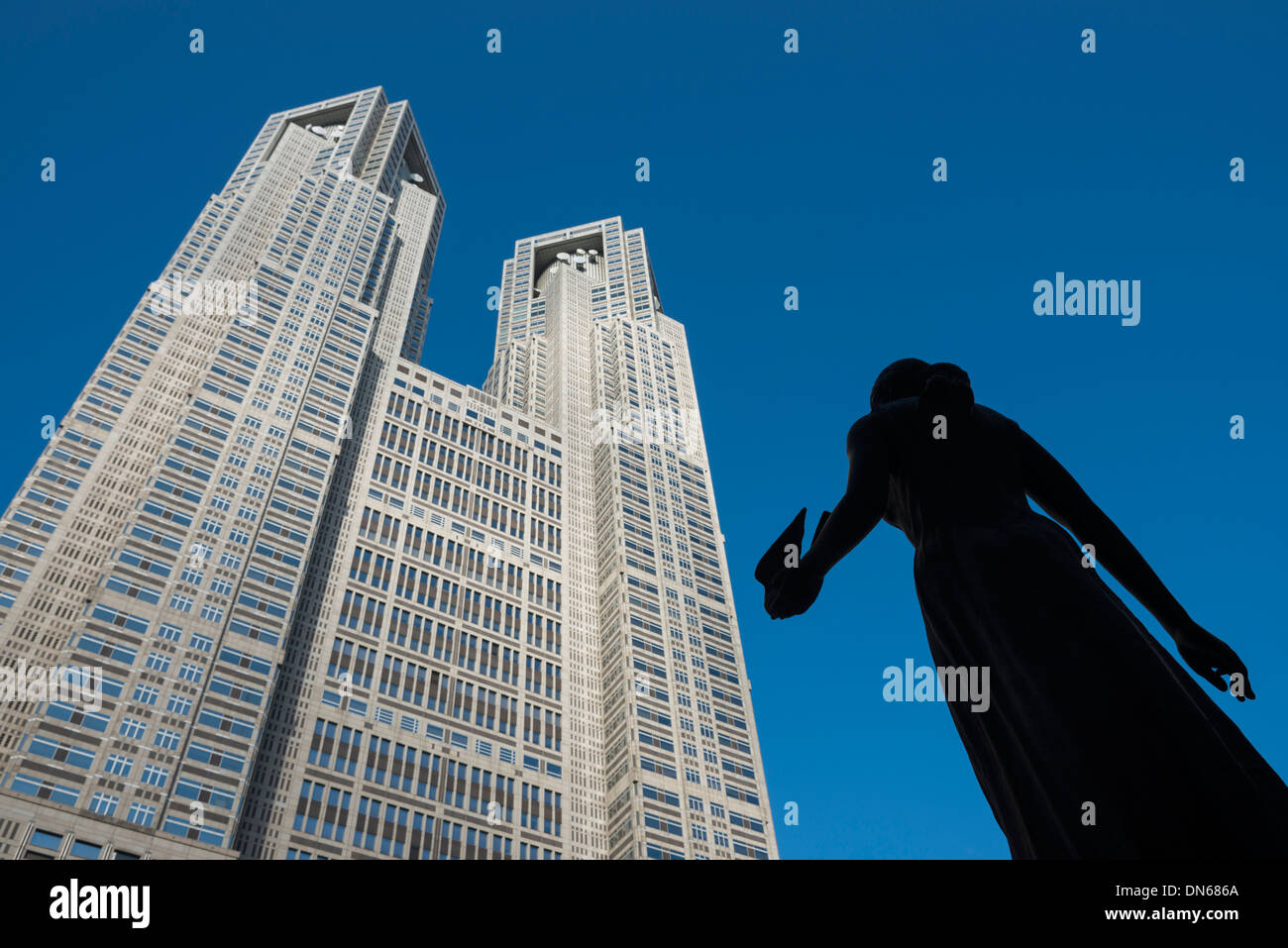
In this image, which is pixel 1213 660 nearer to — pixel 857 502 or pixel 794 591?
pixel 857 502

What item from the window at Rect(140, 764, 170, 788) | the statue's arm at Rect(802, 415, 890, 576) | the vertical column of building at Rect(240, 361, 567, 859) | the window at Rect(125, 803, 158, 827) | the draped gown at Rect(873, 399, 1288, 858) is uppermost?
the vertical column of building at Rect(240, 361, 567, 859)

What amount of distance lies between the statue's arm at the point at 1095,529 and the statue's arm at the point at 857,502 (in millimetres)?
1179

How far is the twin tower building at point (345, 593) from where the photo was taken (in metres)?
52.2

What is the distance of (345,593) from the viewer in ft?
237

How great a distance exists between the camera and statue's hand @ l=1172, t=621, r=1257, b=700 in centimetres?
A: 596

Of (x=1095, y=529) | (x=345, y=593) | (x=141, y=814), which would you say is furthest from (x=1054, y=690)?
(x=345, y=593)

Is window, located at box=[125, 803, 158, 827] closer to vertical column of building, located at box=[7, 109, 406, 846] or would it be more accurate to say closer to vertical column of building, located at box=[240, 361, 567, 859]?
vertical column of building, located at box=[7, 109, 406, 846]

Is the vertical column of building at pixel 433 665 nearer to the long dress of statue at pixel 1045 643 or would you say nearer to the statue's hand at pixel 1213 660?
the long dress of statue at pixel 1045 643

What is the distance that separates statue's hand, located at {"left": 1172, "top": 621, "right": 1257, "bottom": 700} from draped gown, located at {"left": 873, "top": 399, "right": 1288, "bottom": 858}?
1.87ft

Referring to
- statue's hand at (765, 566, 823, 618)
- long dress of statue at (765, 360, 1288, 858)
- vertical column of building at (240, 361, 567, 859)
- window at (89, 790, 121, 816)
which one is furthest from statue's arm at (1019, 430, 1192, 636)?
vertical column of building at (240, 361, 567, 859)

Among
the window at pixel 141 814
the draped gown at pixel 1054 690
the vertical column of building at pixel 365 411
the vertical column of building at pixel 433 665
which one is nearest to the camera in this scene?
the draped gown at pixel 1054 690

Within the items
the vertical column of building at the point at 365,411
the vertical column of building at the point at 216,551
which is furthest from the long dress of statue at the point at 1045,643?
the vertical column of building at the point at 365,411

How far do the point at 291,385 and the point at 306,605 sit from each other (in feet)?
58.4

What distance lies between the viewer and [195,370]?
245ft
